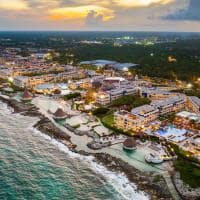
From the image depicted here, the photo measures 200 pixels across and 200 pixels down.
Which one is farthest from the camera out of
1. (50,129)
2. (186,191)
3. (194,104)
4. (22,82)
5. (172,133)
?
(22,82)

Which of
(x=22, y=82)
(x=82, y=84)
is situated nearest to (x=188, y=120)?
(x=82, y=84)

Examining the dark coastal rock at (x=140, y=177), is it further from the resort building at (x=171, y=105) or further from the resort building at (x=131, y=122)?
the resort building at (x=171, y=105)

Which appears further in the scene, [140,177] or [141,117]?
[141,117]

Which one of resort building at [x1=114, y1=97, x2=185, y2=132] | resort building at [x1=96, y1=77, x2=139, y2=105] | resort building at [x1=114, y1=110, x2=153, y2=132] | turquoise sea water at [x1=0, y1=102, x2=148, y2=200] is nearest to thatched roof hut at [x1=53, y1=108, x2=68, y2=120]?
turquoise sea water at [x1=0, y1=102, x2=148, y2=200]

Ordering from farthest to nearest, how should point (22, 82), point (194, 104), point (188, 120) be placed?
point (22, 82)
point (194, 104)
point (188, 120)

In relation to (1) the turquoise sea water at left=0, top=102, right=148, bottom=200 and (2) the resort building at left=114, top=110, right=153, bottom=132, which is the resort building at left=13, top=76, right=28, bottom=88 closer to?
(1) the turquoise sea water at left=0, top=102, right=148, bottom=200

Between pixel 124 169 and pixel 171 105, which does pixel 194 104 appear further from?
pixel 124 169

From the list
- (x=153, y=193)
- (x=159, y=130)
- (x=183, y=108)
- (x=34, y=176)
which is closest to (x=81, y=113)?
(x=159, y=130)

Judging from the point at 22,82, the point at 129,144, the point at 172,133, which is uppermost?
the point at 22,82

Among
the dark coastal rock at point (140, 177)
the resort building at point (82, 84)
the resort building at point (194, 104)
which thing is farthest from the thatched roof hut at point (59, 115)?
the resort building at point (194, 104)
